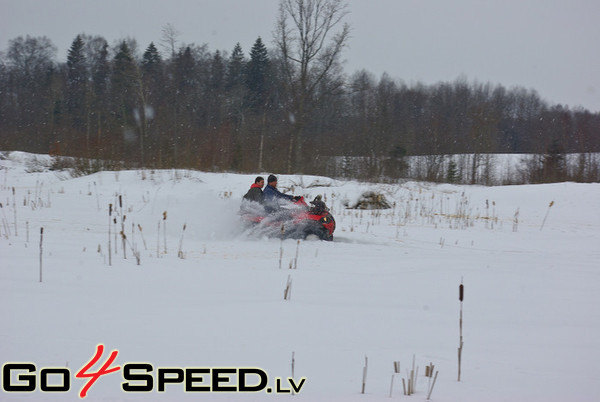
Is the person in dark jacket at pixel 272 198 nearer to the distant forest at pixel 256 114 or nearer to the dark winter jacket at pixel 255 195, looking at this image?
the dark winter jacket at pixel 255 195

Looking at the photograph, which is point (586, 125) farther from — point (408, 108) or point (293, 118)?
point (293, 118)

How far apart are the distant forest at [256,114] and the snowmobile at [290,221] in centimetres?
1337

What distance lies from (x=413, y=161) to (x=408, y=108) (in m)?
25.0

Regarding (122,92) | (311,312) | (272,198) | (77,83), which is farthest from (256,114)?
(311,312)

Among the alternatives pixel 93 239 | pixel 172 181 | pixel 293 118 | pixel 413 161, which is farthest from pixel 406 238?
pixel 413 161

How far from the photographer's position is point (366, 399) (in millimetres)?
2953

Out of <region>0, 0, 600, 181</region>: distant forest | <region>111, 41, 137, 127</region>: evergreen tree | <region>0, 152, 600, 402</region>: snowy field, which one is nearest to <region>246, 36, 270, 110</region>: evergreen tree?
<region>0, 0, 600, 181</region>: distant forest

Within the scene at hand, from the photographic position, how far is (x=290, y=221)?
11.0 metres

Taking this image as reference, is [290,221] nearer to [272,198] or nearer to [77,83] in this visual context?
[272,198]

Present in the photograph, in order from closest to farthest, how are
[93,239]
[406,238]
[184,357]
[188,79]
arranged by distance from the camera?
[184,357], [93,239], [406,238], [188,79]

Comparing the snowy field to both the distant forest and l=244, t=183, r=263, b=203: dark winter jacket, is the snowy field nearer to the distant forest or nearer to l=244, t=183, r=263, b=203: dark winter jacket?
l=244, t=183, r=263, b=203: dark winter jacket

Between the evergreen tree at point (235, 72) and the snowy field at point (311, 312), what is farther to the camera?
the evergreen tree at point (235, 72)

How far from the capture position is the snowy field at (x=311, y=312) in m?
3.30

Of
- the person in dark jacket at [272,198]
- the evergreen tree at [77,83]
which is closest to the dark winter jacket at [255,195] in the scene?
the person in dark jacket at [272,198]
